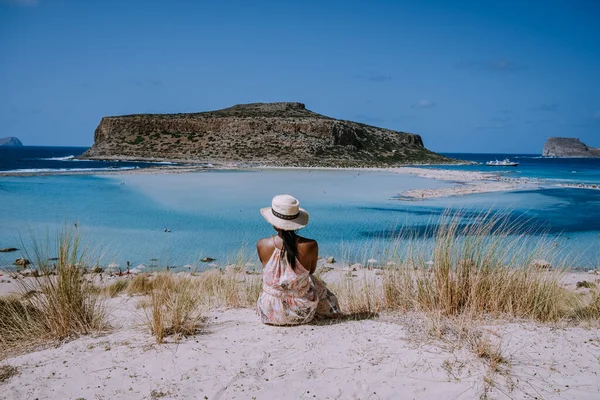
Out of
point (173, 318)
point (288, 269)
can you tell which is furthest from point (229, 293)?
point (288, 269)

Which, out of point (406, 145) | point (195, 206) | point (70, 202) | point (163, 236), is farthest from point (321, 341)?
point (406, 145)

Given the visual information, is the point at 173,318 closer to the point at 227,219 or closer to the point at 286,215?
the point at 286,215

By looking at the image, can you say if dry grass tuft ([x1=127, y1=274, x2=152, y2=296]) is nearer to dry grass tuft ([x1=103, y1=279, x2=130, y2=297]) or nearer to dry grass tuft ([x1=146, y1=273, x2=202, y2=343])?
dry grass tuft ([x1=103, y1=279, x2=130, y2=297])

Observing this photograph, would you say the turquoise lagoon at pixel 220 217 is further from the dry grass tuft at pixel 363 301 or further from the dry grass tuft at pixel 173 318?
the dry grass tuft at pixel 173 318

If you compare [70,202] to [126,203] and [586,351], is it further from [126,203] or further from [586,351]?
[586,351]

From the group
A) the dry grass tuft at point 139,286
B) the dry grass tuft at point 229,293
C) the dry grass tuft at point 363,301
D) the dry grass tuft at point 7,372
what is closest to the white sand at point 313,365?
the dry grass tuft at point 7,372

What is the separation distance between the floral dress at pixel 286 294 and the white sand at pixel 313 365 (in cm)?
11

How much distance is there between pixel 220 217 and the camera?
15344mm

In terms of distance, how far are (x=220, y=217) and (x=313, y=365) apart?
12004 millimetres

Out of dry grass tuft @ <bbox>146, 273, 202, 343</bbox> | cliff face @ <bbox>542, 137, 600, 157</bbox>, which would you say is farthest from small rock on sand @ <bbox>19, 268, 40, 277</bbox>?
cliff face @ <bbox>542, 137, 600, 157</bbox>

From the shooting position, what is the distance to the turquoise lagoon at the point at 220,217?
430 inches

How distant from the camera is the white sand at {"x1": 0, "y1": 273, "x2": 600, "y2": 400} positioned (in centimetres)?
332

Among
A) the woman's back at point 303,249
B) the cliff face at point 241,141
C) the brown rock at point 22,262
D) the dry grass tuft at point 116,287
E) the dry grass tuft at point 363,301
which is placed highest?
the cliff face at point 241,141

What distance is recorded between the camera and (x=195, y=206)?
58.9 feet
